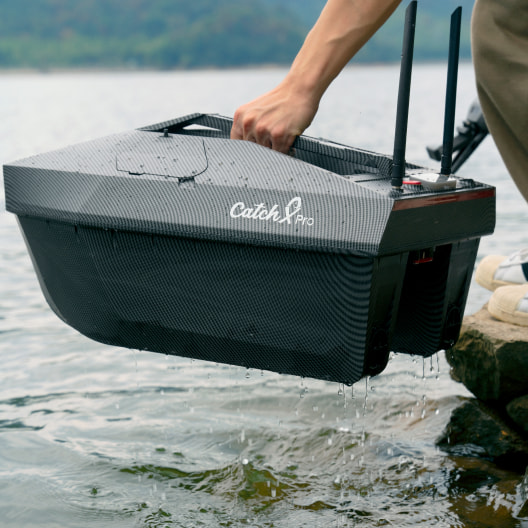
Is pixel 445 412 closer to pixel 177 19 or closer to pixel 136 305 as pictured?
pixel 136 305

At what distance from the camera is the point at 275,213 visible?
2.44 metres

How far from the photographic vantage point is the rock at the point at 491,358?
3.69 metres

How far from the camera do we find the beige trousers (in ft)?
5.79

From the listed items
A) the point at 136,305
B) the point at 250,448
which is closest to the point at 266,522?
the point at 250,448

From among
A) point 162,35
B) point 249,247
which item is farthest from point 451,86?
point 162,35

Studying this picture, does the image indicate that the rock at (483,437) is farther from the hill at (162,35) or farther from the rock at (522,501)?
the hill at (162,35)

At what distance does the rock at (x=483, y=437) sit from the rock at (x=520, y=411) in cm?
8

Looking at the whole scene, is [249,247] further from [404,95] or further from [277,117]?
[404,95]

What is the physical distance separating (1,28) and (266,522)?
484ft

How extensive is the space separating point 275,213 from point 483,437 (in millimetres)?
1985

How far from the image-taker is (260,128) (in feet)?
8.57

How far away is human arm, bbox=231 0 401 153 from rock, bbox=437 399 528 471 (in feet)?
6.24

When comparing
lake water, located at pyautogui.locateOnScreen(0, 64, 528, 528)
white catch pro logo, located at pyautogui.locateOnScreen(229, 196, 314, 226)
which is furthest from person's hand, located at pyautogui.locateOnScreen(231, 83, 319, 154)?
lake water, located at pyautogui.locateOnScreen(0, 64, 528, 528)

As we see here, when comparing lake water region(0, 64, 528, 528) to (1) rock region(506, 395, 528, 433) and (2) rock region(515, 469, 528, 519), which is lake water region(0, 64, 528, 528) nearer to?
(2) rock region(515, 469, 528, 519)
